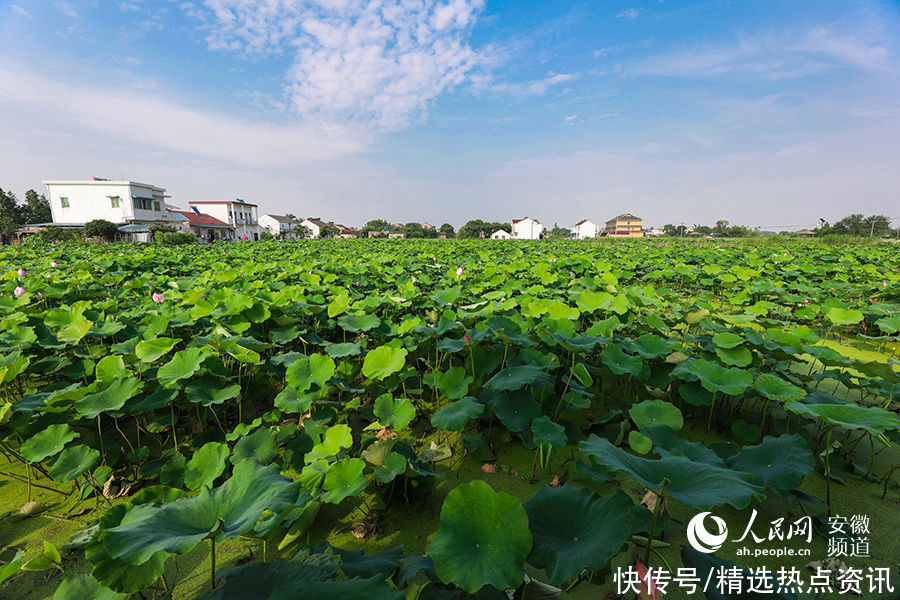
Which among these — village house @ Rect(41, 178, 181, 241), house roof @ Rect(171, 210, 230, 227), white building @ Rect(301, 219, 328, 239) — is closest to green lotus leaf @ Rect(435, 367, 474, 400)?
village house @ Rect(41, 178, 181, 241)

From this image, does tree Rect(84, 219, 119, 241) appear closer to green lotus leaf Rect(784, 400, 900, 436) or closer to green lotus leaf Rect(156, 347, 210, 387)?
green lotus leaf Rect(156, 347, 210, 387)

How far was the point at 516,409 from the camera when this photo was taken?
1.85 metres

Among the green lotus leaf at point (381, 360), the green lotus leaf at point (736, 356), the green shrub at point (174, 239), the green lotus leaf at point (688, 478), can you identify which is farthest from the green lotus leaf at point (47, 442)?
the green shrub at point (174, 239)

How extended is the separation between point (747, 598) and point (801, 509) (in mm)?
1074

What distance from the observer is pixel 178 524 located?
91cm

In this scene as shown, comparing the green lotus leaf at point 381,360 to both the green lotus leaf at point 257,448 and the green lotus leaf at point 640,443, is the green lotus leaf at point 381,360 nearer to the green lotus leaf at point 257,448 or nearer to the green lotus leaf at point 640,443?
the green lotus leaf at point 257,448

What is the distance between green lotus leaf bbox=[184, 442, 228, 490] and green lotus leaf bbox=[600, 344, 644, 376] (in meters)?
1.89

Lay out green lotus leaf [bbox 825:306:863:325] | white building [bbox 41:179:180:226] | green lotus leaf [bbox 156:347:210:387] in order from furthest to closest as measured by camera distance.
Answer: white building [bbox 41:179:180:226] < green lotus leaf [bbox 825:306:863:325] < green lotus leaf [bbox 156:347:210:387]

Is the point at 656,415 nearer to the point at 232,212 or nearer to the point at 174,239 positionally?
the point at 174,239

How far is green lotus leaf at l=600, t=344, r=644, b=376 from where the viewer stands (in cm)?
201

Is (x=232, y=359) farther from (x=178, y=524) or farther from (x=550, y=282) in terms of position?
(x=550, y=282)

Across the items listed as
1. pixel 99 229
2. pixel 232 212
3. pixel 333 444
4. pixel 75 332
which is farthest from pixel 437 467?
pixel 232 212

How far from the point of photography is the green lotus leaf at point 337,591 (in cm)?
70

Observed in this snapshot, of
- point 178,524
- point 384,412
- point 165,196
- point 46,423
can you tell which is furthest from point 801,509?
point 165,196
